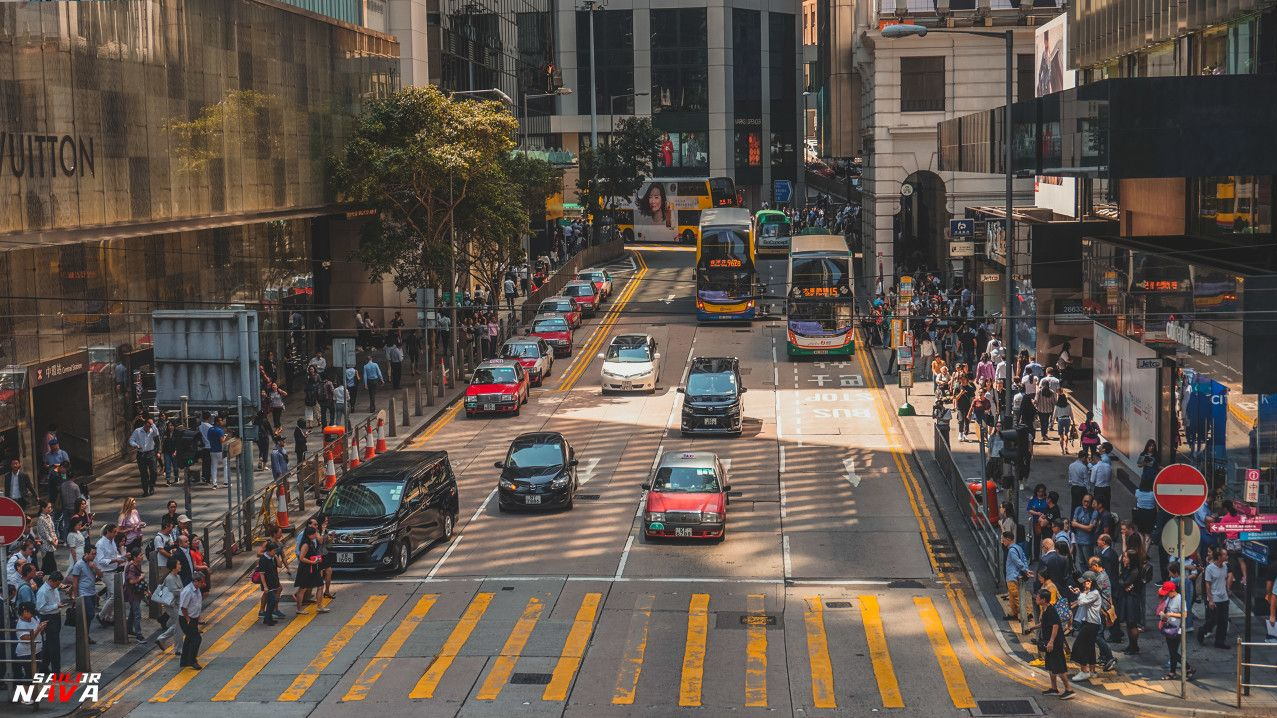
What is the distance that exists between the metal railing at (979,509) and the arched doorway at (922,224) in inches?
1302

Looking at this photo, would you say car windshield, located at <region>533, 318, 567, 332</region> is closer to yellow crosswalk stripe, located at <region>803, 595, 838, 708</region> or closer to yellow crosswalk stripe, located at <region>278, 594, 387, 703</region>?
yellow crosswalk stripe, located at <region>278, 594, 387, 703</region>

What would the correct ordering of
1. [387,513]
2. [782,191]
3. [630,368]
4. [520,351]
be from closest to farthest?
[387,513] < [630,368] < [520,351] < [782,191]

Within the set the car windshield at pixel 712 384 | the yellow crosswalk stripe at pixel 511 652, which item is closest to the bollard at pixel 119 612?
the yellow crosswalk stripe at pixel 511 652

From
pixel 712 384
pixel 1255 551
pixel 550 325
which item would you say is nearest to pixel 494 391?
pixel 712 384

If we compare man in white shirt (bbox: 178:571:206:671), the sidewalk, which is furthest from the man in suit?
the sidewalk

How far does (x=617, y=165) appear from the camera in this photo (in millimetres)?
91625

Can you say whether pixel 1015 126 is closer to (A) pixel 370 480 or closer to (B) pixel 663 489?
(B) pixel 663 489

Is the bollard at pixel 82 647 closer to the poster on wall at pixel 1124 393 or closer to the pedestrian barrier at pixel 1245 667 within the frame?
the pedestrian barrier at pixel 1245 667

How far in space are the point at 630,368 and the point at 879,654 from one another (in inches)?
997

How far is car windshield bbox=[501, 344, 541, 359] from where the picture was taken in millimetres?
48781

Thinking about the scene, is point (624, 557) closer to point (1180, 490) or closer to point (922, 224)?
point (1180, 490)

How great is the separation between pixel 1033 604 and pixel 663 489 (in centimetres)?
872

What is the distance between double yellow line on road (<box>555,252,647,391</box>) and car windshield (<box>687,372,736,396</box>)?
27.7 feet

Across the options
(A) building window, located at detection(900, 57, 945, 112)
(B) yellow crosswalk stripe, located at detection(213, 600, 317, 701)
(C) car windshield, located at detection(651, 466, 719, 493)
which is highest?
(A) building window, located at detection(900, 57, 945, 112)
